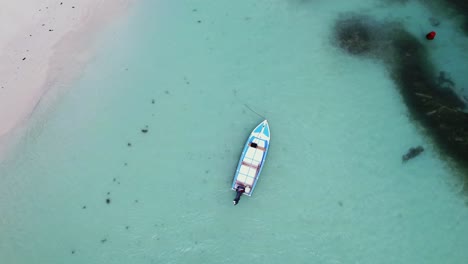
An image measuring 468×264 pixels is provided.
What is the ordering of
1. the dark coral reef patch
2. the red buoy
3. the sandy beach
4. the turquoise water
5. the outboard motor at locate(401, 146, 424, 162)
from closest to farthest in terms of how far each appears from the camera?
the turquoise water → the outboard motor at locate(401, 146, 424, 162) → the dark coral reef patch → the sandy beach → the red buoy

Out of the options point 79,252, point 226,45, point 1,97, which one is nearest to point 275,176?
point 226,45

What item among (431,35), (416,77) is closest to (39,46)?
(416,77)

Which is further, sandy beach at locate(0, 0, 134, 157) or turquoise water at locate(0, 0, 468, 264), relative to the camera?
sandy beach at locate(0, 0, 134, 157)

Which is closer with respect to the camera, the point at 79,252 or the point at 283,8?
the point at 79,252

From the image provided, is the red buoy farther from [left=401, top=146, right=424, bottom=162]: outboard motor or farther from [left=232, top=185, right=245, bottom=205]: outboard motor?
[left=232, top=185, right=245, bottom=205]: outboard motor

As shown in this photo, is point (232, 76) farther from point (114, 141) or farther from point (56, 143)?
point (56, 143)

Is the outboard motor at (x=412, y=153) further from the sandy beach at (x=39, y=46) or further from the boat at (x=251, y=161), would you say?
the sandy beach at (x=39, y=46)

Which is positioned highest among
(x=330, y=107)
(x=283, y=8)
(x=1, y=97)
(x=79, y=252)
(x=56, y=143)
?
(x=283, y=8)

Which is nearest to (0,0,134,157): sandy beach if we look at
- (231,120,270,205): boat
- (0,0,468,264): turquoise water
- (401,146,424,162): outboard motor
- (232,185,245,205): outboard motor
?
(0,0,468,264): turquoise water

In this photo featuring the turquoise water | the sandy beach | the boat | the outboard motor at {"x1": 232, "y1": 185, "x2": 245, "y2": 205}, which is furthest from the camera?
the sandy beach
